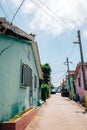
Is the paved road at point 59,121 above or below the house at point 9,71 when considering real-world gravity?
below

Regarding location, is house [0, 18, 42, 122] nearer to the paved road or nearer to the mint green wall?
the mint green wall

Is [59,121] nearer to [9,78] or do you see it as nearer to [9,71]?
[9,78]

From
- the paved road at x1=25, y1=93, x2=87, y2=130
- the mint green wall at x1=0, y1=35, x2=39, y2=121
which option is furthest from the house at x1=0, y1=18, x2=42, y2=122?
the paved road at x1=25, y1=93, x2=87, y2=130

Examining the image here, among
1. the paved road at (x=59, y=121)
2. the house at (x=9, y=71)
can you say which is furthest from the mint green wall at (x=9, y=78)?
the paved road at (x=59, y=121)

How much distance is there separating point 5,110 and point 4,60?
2093mm

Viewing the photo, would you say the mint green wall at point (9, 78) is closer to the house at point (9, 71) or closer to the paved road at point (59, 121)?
the house at point (9, 71)

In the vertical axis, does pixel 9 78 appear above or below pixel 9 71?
below

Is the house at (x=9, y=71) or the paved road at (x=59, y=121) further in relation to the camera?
the paved road at (x=59, y=121)

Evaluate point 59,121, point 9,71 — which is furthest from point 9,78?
point 59,121

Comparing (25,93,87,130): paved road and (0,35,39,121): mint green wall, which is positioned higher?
(0,35,39,121): mint green wall

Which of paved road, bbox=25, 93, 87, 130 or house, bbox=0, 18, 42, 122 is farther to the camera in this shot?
paved road, bbox=25, 93, 87, 130

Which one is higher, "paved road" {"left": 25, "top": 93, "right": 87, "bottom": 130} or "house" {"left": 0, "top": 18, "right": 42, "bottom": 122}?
"house" {"left": 0, "top": 18, "right": 42, "bottom": 122}

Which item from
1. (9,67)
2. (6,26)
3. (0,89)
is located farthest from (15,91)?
(6,26)

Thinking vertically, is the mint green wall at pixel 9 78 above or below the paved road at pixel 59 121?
above
